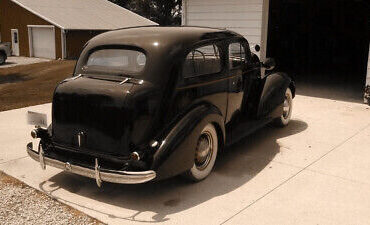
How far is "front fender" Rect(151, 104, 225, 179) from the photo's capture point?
166 inches

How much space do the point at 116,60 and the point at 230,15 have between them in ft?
23.4

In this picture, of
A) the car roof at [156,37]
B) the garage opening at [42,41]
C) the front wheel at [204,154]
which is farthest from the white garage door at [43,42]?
the front wheel at [204,154]

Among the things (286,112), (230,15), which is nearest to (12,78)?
(230,15)

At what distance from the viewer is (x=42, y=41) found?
2828 centimetres

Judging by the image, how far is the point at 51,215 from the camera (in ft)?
13.8

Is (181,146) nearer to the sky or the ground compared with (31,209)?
nearer to the sky

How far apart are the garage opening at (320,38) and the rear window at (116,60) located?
9.72m

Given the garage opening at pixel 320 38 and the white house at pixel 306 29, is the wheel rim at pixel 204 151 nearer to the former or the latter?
the white house at pixel 306 29

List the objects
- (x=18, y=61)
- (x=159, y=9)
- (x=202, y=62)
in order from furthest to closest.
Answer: (x=159, y=9)
(x=18, y=61)
(x=202, y=62)

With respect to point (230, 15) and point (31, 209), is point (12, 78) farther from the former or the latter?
point (31, 209)

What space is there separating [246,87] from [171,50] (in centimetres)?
189

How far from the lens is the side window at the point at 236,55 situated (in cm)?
570

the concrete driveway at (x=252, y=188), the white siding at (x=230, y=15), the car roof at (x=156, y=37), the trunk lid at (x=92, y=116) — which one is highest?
the white siding at (x=230, y=15)

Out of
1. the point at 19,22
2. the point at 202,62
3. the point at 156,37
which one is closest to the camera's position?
the point at 156,37
